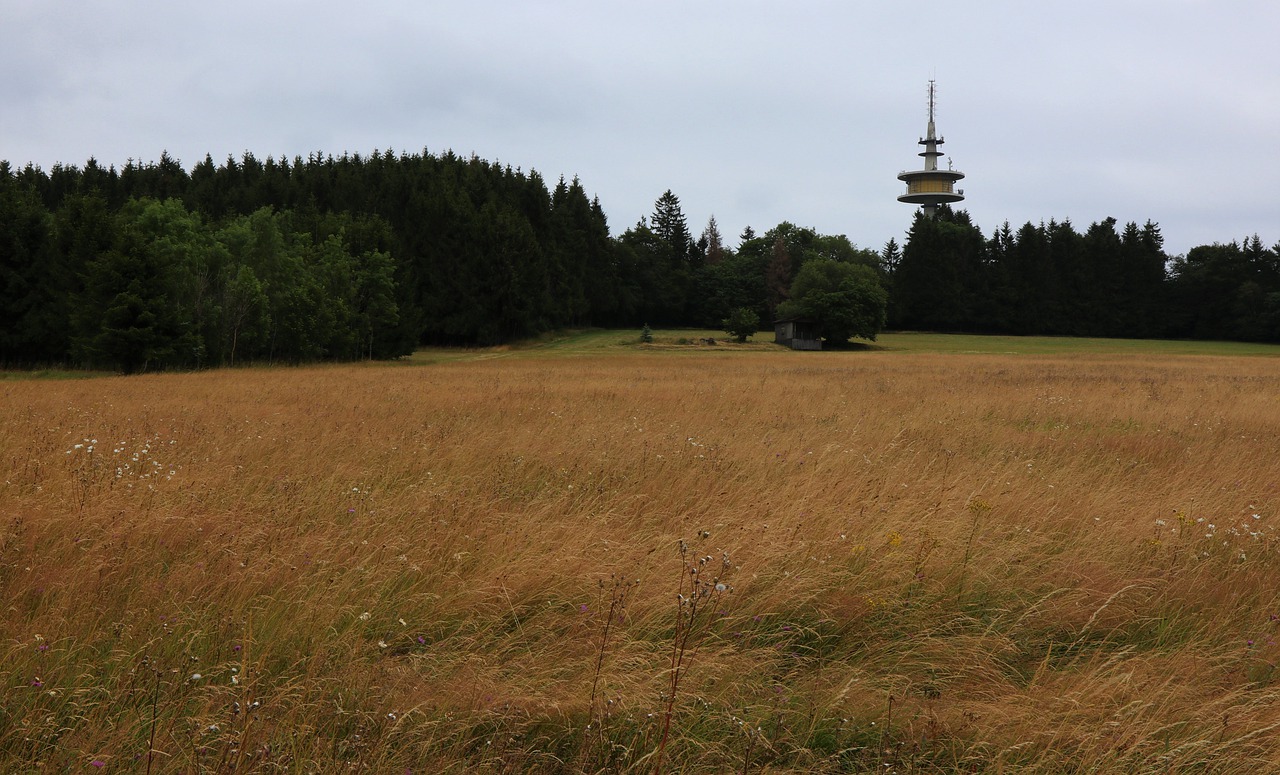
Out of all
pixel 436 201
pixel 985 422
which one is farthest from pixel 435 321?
pixel 985 422

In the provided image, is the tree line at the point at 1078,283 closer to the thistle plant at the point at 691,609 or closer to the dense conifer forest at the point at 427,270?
the dense conifer forest at the point at 427,270

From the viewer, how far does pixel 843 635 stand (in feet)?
15.1

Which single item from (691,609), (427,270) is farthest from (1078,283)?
(691,609)

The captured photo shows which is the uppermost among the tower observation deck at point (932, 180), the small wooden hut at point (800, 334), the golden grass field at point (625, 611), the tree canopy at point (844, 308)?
the tower observation deck at point (932, 180)

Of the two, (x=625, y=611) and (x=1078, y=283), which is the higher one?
(x=1078, y=283)

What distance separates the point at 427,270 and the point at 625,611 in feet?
216

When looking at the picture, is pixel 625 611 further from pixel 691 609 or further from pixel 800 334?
pixel 800 334

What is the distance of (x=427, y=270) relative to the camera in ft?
219

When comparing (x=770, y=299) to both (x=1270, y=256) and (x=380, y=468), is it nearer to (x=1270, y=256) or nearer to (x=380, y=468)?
(x=1270, y=256)

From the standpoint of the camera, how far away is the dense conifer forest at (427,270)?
129 ft

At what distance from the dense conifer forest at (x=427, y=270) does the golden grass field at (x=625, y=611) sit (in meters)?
33.7

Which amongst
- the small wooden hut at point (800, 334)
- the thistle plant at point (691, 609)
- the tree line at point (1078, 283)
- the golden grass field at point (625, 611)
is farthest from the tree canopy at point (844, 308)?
the thistle plant at point (691, 609)

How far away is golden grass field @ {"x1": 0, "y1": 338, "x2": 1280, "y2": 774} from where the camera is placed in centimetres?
322

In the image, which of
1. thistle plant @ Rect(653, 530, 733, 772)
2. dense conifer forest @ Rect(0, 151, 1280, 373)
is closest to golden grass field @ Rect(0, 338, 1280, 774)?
thistle plant @ Rect(653, 530, 733, 772)
